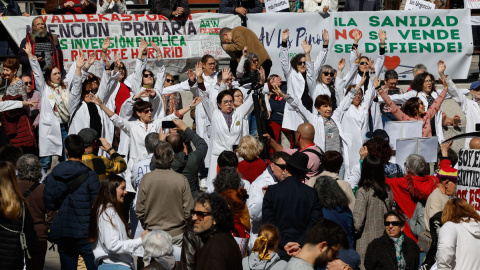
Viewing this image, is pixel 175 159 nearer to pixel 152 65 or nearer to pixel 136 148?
pixel 136 148

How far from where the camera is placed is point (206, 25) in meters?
14.8

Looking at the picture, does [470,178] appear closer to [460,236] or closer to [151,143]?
[460,236]

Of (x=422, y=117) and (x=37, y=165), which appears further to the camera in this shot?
(x=422, y=117)

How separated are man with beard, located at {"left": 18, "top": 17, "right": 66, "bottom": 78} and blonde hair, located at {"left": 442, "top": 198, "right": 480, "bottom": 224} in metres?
7.49

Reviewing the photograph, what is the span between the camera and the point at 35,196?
810 centimetres

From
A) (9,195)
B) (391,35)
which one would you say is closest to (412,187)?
(9,195)

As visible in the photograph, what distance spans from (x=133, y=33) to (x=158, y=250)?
8.48 meters

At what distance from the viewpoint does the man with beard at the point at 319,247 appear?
5.69 meters

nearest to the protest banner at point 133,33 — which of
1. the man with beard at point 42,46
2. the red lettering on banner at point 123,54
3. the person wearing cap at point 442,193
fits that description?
the red lettering on banner at point 123,54

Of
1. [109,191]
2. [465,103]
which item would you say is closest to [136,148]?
[109,191]

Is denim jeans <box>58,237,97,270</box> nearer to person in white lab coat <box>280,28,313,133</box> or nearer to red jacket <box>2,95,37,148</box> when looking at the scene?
red jacket <box>2,95,37,148</box>

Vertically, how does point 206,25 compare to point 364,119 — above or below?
above

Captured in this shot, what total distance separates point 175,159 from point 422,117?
4666 mm

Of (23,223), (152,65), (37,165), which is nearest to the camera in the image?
(23,223)
